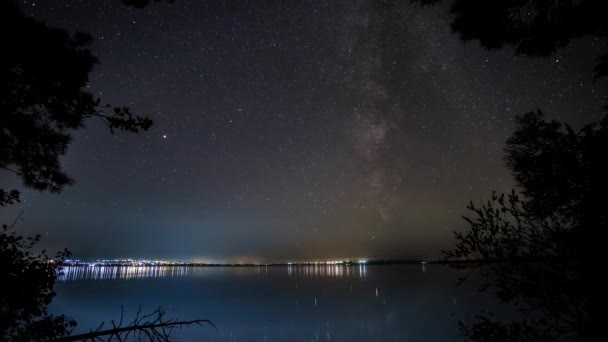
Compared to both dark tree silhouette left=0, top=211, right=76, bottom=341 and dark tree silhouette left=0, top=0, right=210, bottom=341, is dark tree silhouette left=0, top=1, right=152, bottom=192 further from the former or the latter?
dark tree silhouette left=0, top=211, right=76, bottom=341

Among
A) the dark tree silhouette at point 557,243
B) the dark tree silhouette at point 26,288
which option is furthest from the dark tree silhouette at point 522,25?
the dark tree silhouette at point 26,288

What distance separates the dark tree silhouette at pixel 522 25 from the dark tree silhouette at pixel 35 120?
19.9 ft

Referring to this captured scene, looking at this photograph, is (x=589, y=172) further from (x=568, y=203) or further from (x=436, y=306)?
(x=436, y=306)

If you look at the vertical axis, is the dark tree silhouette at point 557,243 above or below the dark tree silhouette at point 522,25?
below

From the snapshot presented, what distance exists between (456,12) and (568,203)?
4.26 m

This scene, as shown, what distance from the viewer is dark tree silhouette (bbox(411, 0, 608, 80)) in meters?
5.56

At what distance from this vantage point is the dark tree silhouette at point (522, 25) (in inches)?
219

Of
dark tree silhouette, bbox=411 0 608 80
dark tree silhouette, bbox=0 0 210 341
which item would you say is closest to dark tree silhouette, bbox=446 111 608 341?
dark tree silhouette, bbox=411 0 608 80

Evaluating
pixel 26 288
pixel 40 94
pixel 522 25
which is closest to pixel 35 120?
pixel 40 94

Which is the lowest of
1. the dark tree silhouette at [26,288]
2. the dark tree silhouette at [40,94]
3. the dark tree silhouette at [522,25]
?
the dark tree silhouette at [26,288]

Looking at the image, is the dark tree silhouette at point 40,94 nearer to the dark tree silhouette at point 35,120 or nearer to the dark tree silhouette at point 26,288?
the dark tree silhouette at point 35,120

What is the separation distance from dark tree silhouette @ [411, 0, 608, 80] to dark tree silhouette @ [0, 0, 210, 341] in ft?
19.9

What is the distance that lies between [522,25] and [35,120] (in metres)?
9.36

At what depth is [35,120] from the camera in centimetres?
581
